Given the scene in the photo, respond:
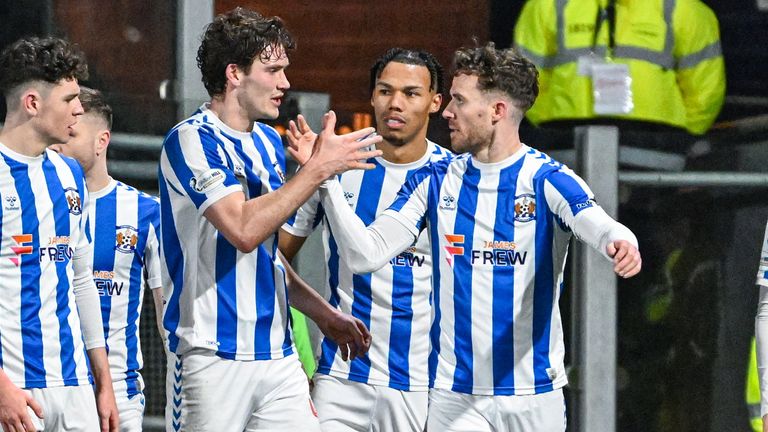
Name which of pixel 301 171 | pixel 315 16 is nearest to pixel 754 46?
pixel 315 16

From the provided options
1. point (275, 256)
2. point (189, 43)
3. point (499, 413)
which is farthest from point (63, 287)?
point (189, 43)

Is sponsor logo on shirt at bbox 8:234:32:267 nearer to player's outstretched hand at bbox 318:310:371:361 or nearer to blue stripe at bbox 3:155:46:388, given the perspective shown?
blue stripe at bbox 3:155:46:388

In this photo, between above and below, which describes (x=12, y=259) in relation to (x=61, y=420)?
above

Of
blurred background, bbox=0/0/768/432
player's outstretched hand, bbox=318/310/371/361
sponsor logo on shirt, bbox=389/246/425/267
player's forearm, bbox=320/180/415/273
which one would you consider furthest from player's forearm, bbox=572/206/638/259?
blurred background, bbox=0/0/768/432

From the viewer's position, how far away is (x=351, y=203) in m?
5.16

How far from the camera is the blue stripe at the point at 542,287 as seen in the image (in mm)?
4426

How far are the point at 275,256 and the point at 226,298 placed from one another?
225 mm

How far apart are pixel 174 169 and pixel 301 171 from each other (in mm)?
416

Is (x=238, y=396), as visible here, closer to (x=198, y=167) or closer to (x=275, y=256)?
(x=275, y=256)

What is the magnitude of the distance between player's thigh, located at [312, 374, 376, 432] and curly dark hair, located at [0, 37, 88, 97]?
1.55 metres

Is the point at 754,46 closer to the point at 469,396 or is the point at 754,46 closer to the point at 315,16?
the point at 315,16

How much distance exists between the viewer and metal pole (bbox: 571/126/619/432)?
6328 mm

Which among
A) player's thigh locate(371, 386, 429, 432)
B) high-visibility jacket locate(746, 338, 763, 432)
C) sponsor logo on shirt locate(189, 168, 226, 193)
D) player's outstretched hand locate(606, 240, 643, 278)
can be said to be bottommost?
high-visibility jacket locate(746, 338, 763, 432)

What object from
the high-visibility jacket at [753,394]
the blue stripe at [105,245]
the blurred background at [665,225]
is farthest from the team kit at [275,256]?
the high-visibility jacket at [753,394]
